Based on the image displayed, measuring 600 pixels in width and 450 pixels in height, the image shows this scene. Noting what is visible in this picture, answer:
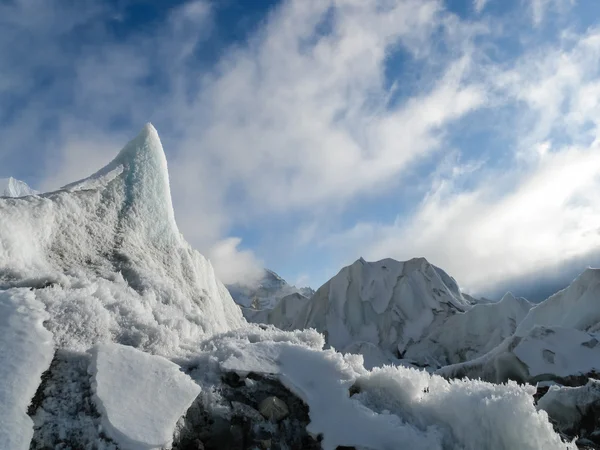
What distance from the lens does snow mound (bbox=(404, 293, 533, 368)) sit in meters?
32.6

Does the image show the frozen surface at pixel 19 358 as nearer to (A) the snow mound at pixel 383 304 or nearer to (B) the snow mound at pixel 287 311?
(A) the snow mound at pixel 383 304

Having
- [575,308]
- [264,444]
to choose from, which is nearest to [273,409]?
[264,444]

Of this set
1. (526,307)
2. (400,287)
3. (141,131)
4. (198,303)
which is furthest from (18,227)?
(526,307)

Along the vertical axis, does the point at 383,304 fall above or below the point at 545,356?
above

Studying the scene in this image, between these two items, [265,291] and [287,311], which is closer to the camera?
[287,311]

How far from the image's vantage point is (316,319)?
39875 millimetres

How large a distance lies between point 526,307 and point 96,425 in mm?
37891

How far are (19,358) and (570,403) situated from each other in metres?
11.8

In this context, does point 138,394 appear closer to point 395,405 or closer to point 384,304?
point 395,405

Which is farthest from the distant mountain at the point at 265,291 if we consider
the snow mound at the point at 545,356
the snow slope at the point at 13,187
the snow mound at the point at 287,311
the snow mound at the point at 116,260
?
the snow mound at the point at 116,260

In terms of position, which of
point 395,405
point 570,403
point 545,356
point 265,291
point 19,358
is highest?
point 265,291

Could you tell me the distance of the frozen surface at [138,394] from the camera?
414 centimetres

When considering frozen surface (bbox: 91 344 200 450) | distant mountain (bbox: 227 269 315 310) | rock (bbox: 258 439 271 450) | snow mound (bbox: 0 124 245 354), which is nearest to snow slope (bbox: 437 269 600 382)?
snow mound (bbox: 0 124 245 354)

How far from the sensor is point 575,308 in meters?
26.0
